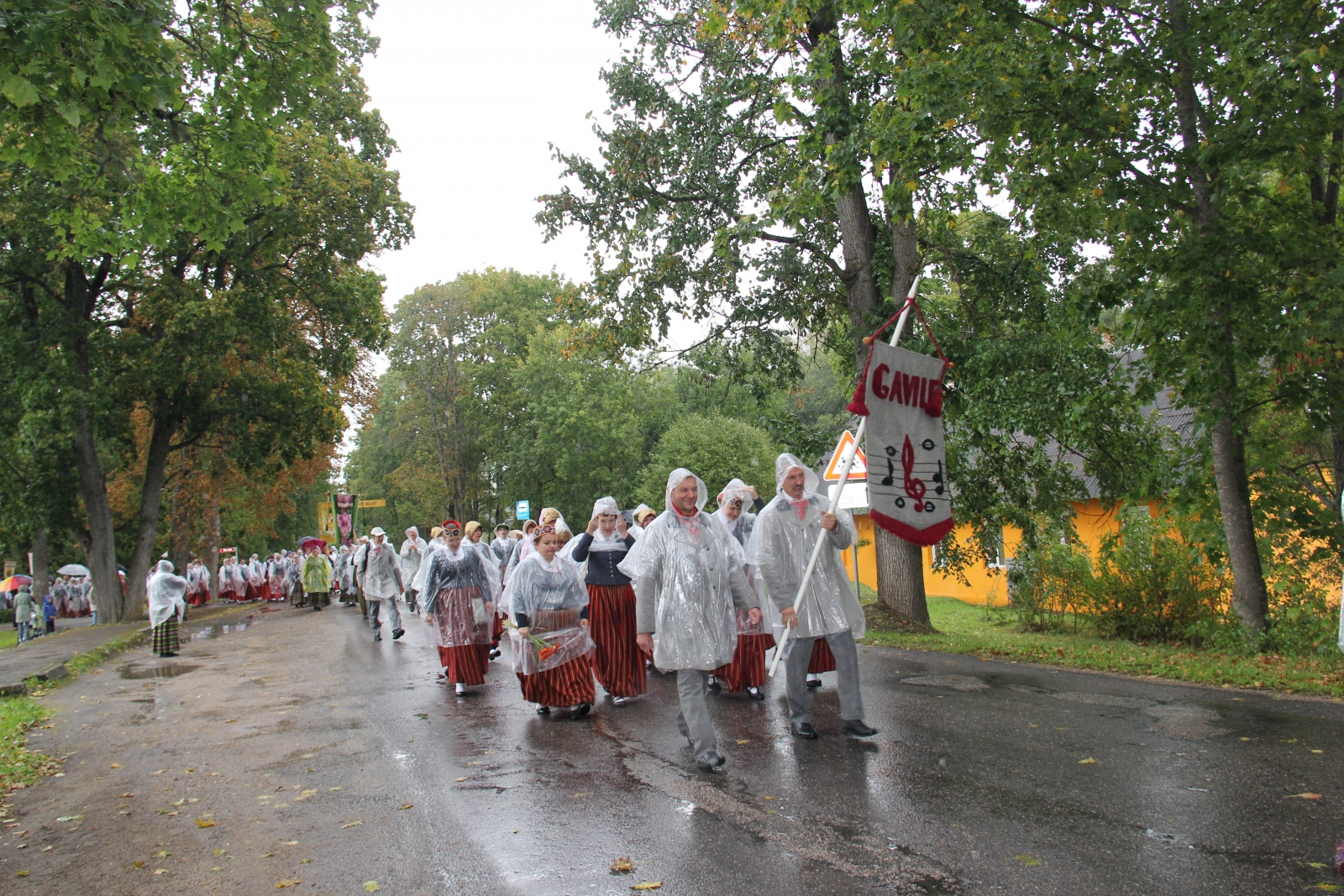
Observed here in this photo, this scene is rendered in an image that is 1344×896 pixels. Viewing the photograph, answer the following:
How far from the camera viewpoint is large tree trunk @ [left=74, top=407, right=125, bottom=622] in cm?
2189

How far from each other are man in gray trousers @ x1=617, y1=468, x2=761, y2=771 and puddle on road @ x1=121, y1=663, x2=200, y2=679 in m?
9.54

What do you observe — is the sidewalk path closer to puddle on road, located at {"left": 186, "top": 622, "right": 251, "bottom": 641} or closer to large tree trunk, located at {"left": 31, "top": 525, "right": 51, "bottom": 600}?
puddle on road, located at {"left": 186, "top": 622, "right": 251, "bottom": 641}

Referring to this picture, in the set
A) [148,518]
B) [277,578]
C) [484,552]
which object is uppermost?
[148,518]

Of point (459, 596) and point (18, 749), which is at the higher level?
point (459, 596)

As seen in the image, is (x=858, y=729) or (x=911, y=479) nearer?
(x=858, y=729)

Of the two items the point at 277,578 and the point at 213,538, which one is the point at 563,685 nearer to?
the point at 213,538

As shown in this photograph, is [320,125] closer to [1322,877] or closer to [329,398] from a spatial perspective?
[329,398]

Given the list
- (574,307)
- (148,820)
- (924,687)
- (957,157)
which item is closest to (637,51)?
(574,307)

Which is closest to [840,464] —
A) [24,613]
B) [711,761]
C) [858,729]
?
[858,729]

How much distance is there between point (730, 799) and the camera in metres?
5.26

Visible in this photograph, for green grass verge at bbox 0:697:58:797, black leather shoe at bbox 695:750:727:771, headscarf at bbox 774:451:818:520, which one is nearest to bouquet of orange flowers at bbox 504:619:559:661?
headscarf at bbox 774:451:818:520

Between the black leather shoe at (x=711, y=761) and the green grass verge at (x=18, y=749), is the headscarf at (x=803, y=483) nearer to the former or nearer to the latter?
the black leather shoe at (x=711, y=761)

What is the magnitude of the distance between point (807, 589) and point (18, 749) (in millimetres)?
6675

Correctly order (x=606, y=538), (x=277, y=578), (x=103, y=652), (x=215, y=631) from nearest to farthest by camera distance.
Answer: (x=606, y=538), (x=103, y=652), (x=215, y=631), (x=277, y=578)
